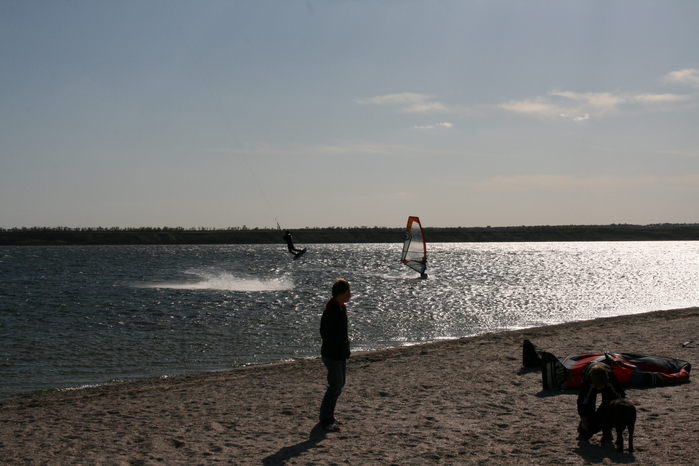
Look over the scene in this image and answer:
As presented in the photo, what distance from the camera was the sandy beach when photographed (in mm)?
5477

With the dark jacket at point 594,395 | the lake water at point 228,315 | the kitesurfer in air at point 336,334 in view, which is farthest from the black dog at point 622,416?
the lake water at point 228,315

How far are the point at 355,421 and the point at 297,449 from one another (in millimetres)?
1244

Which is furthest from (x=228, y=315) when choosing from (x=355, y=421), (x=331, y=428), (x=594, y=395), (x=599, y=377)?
(x=599, y=377)

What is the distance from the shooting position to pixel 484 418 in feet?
22.2

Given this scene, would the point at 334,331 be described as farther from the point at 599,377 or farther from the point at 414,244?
the point at 414,244

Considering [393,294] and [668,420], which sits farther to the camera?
[393,294]

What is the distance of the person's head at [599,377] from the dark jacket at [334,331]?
2520mm

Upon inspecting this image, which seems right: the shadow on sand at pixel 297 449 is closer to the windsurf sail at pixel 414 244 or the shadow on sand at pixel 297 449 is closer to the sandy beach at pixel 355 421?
the sandy beach at pixel 355 421

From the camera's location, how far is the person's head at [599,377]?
17.6 ft

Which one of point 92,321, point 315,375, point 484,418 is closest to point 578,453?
point 484,418

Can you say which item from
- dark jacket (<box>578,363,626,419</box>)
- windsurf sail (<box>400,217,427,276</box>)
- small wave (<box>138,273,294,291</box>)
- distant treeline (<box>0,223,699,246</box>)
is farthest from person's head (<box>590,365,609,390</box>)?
distant treeline (<box>0,223,699,246</box>)

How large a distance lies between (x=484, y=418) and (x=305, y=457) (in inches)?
97.9

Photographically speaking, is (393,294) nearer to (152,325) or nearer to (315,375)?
(152,325)

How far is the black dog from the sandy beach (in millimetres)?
144
